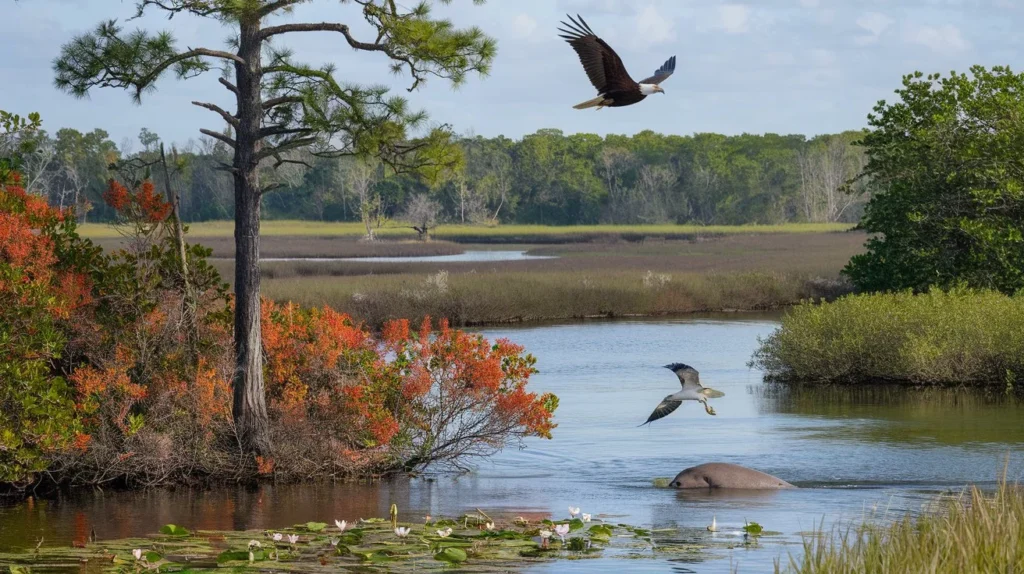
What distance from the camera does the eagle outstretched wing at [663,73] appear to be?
15.5m

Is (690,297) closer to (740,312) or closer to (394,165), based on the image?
(740,312)

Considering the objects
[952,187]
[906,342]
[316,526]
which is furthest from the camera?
[952,187]

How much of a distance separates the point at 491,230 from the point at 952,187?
9856 cm

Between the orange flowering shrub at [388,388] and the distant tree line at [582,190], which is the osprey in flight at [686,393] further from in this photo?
the distant tree line at [582,190]

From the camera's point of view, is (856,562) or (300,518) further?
(300,518)

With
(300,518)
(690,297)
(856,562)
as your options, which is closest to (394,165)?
(300,518)

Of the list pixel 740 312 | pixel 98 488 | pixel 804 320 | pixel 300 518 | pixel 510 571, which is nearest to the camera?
pixel 510 571

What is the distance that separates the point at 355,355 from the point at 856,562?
951 centimetres

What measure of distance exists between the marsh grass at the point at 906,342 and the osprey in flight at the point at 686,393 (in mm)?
11579

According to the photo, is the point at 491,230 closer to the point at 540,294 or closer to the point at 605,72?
the point at 540,294

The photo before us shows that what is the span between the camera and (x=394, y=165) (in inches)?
648

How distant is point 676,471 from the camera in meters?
18.1

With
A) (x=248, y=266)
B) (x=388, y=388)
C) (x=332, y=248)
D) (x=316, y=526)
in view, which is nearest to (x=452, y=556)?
(x=316, y=526)

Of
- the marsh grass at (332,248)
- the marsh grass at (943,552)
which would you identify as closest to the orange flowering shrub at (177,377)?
the marsh grass at (943,552)
